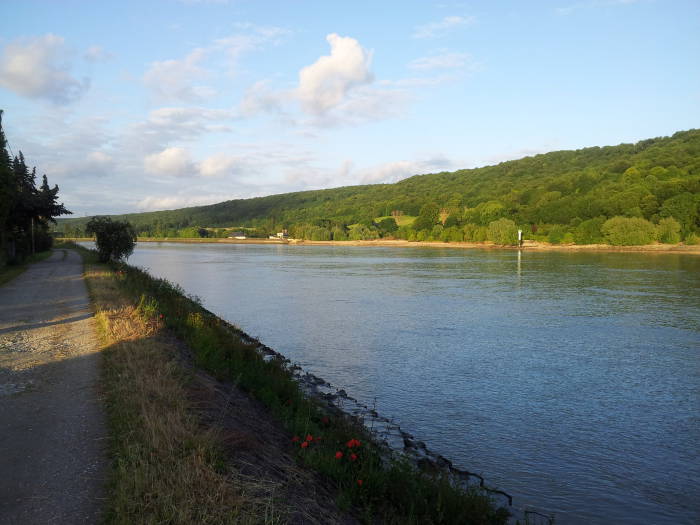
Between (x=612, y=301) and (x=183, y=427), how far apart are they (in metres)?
29.5

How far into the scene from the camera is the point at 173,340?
14.0 meters

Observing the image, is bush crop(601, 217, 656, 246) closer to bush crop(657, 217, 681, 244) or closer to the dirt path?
bush crop(657, 217, 681, 244)

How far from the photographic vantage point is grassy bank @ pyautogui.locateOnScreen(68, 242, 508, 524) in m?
5.45

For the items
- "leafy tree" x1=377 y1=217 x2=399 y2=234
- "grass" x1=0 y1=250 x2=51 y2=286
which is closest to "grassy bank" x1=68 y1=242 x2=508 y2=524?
"grass" x1=0 y1=250 x2=51 y2=286

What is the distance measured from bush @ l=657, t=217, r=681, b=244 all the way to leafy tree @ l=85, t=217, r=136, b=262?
97.1m

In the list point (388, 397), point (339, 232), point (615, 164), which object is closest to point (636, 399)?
point (388, 397)

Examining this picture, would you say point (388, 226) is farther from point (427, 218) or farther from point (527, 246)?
point (527, 246)

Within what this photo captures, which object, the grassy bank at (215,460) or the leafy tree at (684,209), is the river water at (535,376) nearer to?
the grassy bank at (215,460)

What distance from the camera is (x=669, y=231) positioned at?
100 m

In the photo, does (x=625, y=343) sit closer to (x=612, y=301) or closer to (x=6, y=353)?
(x=612, y=301)

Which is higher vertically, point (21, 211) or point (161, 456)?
point (21, 211)

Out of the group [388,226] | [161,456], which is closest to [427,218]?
[388,226]

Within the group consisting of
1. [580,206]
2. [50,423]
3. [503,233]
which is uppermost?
[580,206]

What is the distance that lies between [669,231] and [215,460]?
11326 cm
